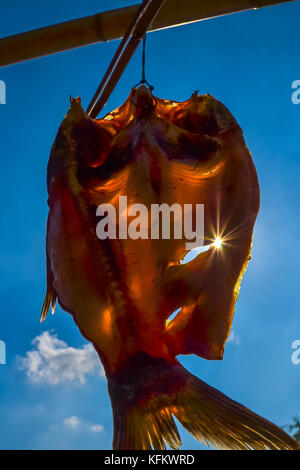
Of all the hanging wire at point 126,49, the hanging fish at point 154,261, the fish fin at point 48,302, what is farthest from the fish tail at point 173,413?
the hanging wire at point 126,49

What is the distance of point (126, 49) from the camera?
2447mm

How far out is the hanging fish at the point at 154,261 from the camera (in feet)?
4.43

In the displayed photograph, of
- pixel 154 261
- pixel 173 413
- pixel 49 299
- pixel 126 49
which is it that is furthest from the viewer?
pixel 126 49

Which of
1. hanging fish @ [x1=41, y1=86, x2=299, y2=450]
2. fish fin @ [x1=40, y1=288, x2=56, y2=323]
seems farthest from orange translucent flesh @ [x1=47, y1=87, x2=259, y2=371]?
fish fin @ [x1=40, y1=288, x2=56, y2=323]

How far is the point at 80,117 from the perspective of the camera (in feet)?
5.76

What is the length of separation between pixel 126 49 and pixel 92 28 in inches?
12.6

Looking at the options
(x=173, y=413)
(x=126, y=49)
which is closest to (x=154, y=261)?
(x=173, y=413)

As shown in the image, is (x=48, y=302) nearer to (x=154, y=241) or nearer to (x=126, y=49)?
(x=154, y=241)

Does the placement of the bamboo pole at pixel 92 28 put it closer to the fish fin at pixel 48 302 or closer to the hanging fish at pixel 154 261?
the hanging fish at pixel 154 261

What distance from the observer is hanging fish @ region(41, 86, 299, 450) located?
1.35 m

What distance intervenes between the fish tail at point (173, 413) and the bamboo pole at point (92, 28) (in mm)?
1874

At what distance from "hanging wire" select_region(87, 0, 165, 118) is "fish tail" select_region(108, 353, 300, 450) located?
162cm

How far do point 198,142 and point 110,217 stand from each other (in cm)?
44
